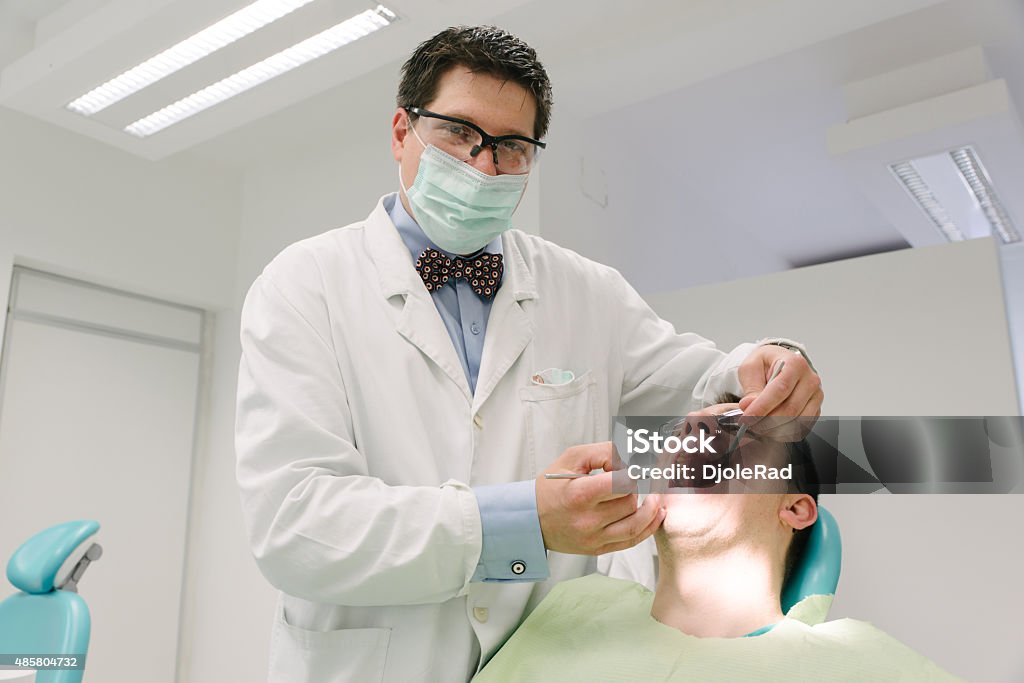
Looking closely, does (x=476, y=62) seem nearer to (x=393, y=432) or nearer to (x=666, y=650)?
(x=393, y=432)

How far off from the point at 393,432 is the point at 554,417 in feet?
0.92

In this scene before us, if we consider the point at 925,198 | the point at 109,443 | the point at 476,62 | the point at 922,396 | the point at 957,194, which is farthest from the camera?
the point at 925,198

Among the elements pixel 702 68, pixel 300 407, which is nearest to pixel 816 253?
pixel 702 68

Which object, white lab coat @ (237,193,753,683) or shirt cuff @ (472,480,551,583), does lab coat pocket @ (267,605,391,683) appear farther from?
shirt cuff @ (472,480,551,583)

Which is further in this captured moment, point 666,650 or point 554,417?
point 554,417

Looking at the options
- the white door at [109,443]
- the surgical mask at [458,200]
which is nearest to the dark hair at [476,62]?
the surgical mask at [458,200]

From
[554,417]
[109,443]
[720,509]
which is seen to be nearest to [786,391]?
[720,509]

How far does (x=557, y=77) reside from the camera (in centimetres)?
329

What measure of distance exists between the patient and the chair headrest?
1.21 metres

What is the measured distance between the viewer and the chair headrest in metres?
1.86

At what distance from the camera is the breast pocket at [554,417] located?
1.36m

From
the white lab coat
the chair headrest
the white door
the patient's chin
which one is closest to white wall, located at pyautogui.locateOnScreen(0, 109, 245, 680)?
the white door

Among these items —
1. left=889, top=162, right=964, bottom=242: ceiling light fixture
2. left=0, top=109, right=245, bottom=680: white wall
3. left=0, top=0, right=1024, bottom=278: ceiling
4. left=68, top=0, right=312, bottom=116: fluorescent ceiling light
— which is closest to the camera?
left=68, top=0, right=312, bottom=116: fluorescent ceiling light

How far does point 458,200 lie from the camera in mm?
1447
